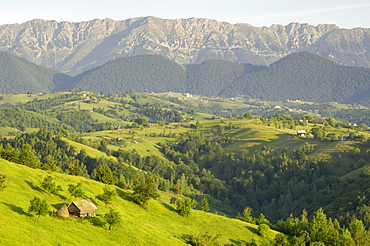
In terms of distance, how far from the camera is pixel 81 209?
334 feet

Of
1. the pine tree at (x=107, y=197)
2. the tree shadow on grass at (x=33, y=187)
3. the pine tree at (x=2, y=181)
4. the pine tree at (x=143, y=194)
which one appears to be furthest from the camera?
the pine tree at (x=143, y=194)

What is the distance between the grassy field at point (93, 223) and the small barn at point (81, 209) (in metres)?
1.65

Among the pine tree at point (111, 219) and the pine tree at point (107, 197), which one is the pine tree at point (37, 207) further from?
the pine tree at point (107, 197)

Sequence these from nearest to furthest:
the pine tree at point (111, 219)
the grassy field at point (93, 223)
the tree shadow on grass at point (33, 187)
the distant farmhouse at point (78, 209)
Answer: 1. the grassy field at point (93, 223)
2. the distant farmhouse at point (78, 209)
3. the pine tree at point (111, 219)
4. the tree shadow on grass at point (33, 187)

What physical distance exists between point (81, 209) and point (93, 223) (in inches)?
161

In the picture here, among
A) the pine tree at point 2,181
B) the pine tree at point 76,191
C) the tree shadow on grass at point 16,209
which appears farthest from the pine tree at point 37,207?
the pine tree at point 76,191

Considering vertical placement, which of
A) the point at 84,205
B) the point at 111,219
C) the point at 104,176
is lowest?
the point at 104,176

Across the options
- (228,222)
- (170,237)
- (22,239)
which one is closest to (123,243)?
(170,237)

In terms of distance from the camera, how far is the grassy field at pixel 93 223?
286ft

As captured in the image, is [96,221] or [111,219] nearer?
[111,219]

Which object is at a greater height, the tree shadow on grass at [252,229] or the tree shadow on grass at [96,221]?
the tree shadow on grass at [96,221]

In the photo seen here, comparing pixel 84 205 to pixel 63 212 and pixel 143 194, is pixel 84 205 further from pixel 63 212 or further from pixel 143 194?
pixel 143 194

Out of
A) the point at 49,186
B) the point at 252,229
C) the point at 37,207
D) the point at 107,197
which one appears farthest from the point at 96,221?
the point at 252,229

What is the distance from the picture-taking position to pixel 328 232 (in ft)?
436
